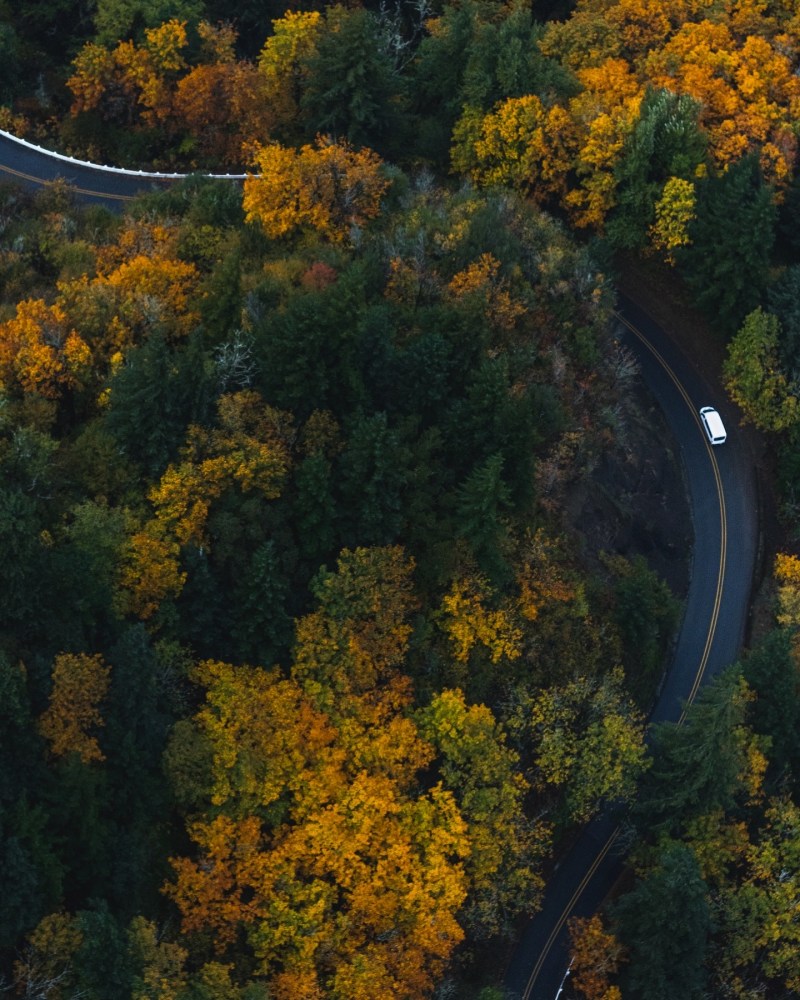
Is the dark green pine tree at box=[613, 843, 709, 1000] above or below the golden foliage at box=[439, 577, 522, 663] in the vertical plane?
below

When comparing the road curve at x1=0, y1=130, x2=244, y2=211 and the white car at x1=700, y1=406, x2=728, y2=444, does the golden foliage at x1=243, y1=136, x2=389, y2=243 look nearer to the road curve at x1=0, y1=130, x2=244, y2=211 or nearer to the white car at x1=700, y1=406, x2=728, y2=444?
the road curve at x1=0, y1=130, x2=244, y2=211

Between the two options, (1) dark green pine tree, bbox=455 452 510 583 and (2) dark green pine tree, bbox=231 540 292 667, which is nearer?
(2) dark green pine tree, bbox=231 540 292 667

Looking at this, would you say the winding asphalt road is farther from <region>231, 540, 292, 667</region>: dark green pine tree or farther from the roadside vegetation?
<region>231, 540, 292, 667</region>: dark green pine tree

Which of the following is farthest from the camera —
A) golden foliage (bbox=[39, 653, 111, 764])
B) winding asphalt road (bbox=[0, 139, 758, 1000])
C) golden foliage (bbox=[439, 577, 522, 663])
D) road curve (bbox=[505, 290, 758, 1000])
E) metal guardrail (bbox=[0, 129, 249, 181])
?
metal guardrail (bbox=[0, 129, 249, 181])

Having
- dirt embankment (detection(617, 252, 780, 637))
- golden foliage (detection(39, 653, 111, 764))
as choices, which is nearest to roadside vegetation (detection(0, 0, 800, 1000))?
golden foliage (detection(39, 653, 111, 764))

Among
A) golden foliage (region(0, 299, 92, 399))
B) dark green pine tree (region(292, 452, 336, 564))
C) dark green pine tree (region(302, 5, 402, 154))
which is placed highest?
dark green pine tree (region(302, 5, 402, 154))

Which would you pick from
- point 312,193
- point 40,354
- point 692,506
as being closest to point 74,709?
point 40,354

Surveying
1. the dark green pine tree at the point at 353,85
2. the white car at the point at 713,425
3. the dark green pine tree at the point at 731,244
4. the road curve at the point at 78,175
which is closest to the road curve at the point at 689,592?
the white car at the point at 713,425

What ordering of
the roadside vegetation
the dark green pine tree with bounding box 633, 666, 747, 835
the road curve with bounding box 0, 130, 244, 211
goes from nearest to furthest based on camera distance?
the roadside vegetation
the dark green pine tree with bounding box 633, 666, 747, 835
the road curve with bounding box 0, 130, 244, 211
